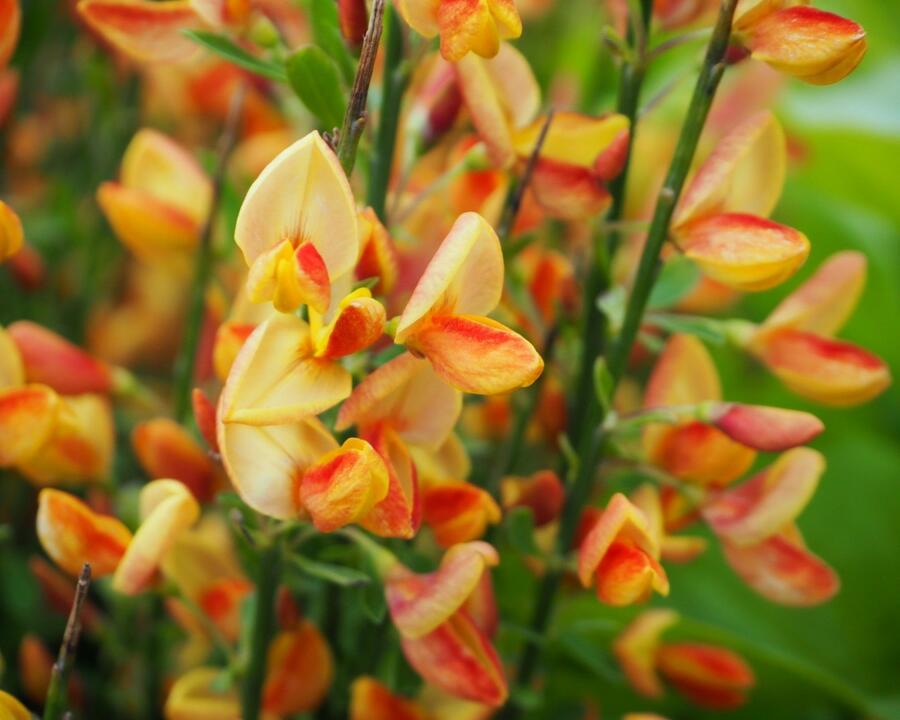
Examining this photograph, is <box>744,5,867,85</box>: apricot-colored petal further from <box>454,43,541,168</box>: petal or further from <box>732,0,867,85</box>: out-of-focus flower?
<box>454,43,541,168</box>: petal

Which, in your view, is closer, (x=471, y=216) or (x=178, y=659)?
(x=471, y=216)

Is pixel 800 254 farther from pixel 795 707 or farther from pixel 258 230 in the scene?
pixel 795 707

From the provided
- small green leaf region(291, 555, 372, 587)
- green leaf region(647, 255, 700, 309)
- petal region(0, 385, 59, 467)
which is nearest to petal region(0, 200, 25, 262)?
petal region(0, 385, 59, 467)

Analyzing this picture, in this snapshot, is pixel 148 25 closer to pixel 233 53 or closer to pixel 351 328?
pixel 233 53

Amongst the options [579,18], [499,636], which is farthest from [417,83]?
[579,18]

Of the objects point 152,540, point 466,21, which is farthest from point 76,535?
point 466,21

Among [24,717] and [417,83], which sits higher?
[417,83]
